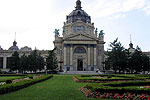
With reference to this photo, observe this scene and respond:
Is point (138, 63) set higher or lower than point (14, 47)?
lower

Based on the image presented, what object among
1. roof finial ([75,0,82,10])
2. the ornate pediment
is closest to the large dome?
roof finial ([75,0,82,10])

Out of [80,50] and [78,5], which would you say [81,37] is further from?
[78,5]

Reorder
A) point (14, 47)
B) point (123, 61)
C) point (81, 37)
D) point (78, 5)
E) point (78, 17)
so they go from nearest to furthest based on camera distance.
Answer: point (123, 61), point (81, 37), point (78, 17), point (78, 5), point (14, 47)

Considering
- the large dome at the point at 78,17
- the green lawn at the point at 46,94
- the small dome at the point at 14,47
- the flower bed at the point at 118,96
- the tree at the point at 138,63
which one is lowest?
the green lawn at the point at 46,94

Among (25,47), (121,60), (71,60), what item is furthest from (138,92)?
(25,47)

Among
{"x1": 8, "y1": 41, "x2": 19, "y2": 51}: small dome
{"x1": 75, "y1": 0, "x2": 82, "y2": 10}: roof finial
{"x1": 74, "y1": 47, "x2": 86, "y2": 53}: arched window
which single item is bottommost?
{"x1": 74, "y1": 47, "x2": 86, "y2": 53}: arched window

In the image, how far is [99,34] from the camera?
219ft

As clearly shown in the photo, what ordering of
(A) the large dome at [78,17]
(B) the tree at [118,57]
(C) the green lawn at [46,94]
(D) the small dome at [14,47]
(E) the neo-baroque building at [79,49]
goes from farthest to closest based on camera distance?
(D) the small dome at [14,47], (A) the large dome at [78,17], (E) the neo-baroque building at [79,49], (B) the tree at [118,57], (C) the green lawn at [46,94]

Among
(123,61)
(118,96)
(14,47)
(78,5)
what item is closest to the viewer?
(118,96)

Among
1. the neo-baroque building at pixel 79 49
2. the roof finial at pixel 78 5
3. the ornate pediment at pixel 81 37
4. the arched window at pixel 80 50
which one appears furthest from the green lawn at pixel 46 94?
the roof finial at pixel 78 5

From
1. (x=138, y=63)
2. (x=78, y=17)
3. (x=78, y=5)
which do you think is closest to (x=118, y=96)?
(x=138, y=63)

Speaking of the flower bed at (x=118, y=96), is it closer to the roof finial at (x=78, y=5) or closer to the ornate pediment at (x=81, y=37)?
the ornate pediment at (x=81, y=37)

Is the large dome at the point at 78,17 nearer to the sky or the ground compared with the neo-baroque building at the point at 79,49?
nearer to the sky

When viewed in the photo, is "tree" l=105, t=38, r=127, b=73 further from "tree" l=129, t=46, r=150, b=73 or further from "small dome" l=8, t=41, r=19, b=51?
"small dome" l=8, t=41, r=19, b=51
